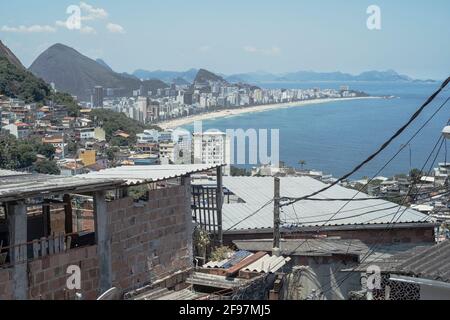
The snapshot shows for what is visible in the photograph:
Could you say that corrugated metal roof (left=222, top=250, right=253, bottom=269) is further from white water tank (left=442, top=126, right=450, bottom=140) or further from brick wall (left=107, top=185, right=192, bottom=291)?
white water tank (left=442, top=126, right=450, bottom=140)

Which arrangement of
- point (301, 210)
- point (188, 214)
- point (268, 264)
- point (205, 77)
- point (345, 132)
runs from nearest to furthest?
point (188, 214) → point (268, 264) → point (301, 210) → point (345, 132) → point (205, 77)

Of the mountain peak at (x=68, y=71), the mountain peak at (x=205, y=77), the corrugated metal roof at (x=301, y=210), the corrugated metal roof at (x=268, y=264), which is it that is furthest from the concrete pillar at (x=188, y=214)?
the mountain peak at (x=205, y=77)

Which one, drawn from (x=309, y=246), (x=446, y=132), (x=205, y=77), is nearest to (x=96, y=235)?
(x=446, y=132)

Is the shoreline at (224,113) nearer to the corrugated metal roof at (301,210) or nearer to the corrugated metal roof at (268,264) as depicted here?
the corrugated metal roof at (301,210)

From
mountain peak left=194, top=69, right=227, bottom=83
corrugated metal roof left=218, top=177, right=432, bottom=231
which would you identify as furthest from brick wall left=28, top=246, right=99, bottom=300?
mountain peak left=194, top=69, right=227, bottom=83

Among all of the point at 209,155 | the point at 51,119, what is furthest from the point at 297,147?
the point at 209,155

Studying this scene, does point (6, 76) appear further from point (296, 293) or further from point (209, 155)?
point (296, 293)

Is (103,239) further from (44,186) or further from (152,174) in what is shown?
(152,174)
